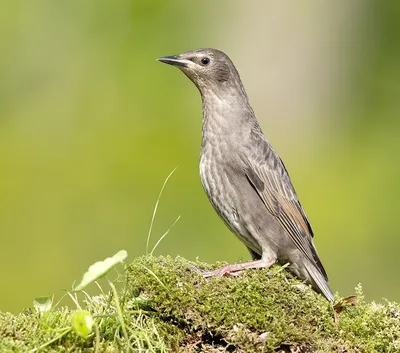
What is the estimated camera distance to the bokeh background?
11883 millimetres

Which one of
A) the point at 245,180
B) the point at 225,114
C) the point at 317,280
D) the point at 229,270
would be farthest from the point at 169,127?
the point at 229,270

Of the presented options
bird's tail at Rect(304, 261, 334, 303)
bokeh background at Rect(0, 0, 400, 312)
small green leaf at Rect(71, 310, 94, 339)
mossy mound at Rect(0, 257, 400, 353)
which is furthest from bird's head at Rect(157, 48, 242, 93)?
bokeh background at Rect(0, 0, 400, 312)

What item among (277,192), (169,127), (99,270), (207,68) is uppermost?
(169,127)

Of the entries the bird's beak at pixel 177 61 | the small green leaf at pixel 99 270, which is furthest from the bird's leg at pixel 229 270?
the bird's beak at pixel 177 61

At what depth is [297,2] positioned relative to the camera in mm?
16844

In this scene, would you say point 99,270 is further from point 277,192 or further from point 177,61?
point 177,61

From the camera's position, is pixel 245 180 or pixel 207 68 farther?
pixel 207 68

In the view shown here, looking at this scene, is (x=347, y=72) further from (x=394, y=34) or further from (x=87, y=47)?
(x=87, y=47)

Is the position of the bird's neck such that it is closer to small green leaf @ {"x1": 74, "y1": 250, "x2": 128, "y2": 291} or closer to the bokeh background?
small green leaf @ {"x1": 74, "y1": 250, "x2": 128, "y2": 291}

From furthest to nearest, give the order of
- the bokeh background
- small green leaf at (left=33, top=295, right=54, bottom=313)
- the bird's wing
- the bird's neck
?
the bokeh background, the bird's neck, the bird's wing, small green leaf at (left=33, top=295, right=54, bottom=313)

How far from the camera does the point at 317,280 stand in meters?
6.45

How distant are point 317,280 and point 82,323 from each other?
2686 mm

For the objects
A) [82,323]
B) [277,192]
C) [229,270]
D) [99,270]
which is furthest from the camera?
[277,192]

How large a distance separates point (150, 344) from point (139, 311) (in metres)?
0.26
